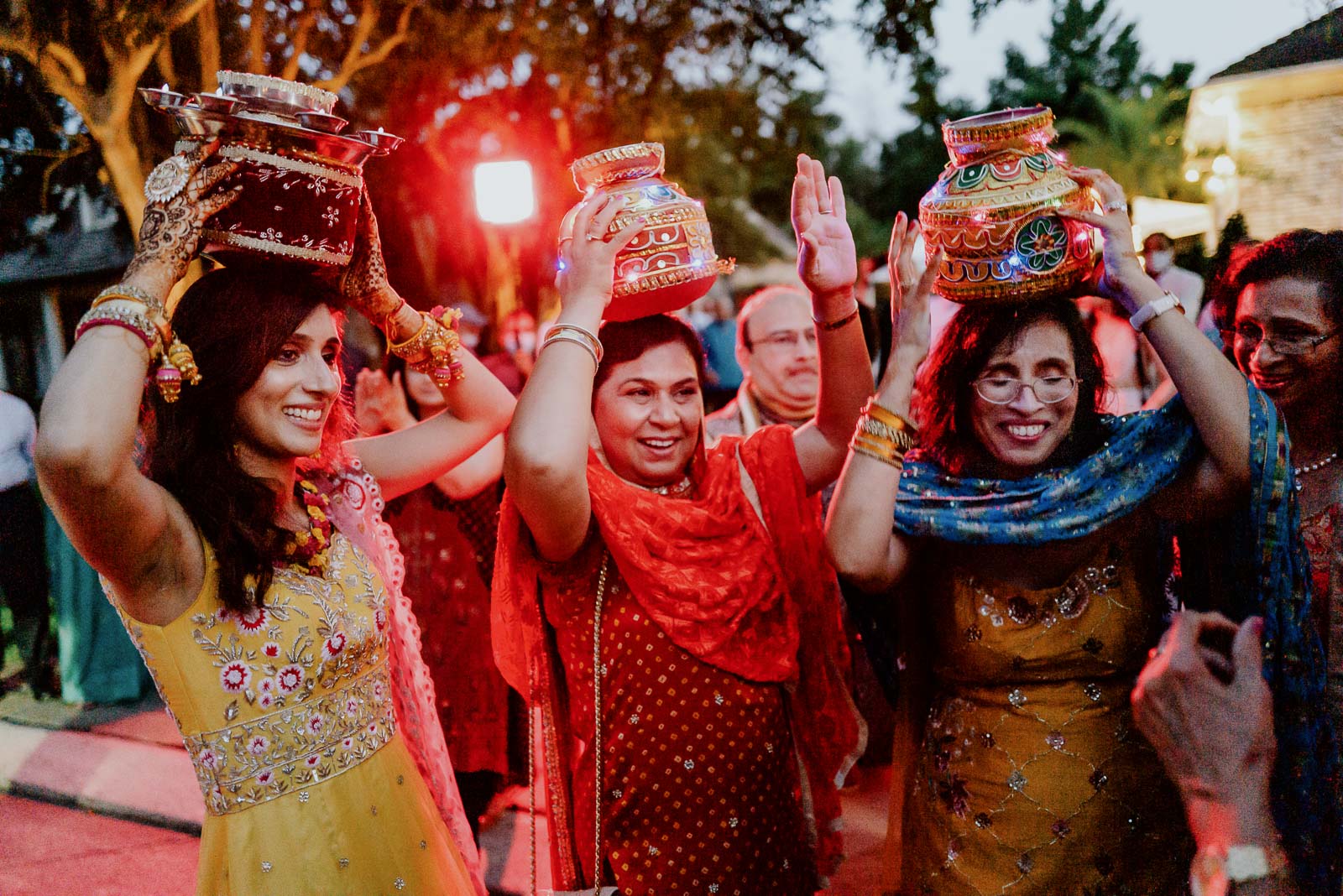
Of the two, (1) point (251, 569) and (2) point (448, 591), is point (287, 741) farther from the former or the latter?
(2) point (448, 591)

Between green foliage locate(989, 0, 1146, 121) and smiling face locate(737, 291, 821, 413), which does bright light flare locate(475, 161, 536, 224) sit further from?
green foliage locate(989, 0, 1146, 121)

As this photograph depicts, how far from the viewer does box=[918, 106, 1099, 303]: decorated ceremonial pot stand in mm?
2066

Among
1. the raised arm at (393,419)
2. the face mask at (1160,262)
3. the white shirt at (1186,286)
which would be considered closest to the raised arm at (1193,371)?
the raised arm at (393,419)

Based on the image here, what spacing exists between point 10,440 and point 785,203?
3493 centimetres

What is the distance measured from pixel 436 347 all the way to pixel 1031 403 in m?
1.33

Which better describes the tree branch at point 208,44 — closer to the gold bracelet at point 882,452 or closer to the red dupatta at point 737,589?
the red dupatta at point 737,589

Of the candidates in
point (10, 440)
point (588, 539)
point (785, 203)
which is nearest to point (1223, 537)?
point (588, 539)

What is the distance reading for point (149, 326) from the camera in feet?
5.70

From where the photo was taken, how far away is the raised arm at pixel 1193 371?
203 centimetres

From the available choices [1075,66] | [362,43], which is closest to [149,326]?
[362,43]

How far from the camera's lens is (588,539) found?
2291mm

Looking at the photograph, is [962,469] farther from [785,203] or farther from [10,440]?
[785,203]

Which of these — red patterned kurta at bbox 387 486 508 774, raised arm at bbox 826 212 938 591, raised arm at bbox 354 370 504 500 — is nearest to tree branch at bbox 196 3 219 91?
raised arm at bbox 354 370 504 500

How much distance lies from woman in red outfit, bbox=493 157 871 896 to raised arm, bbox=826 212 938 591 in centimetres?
23
